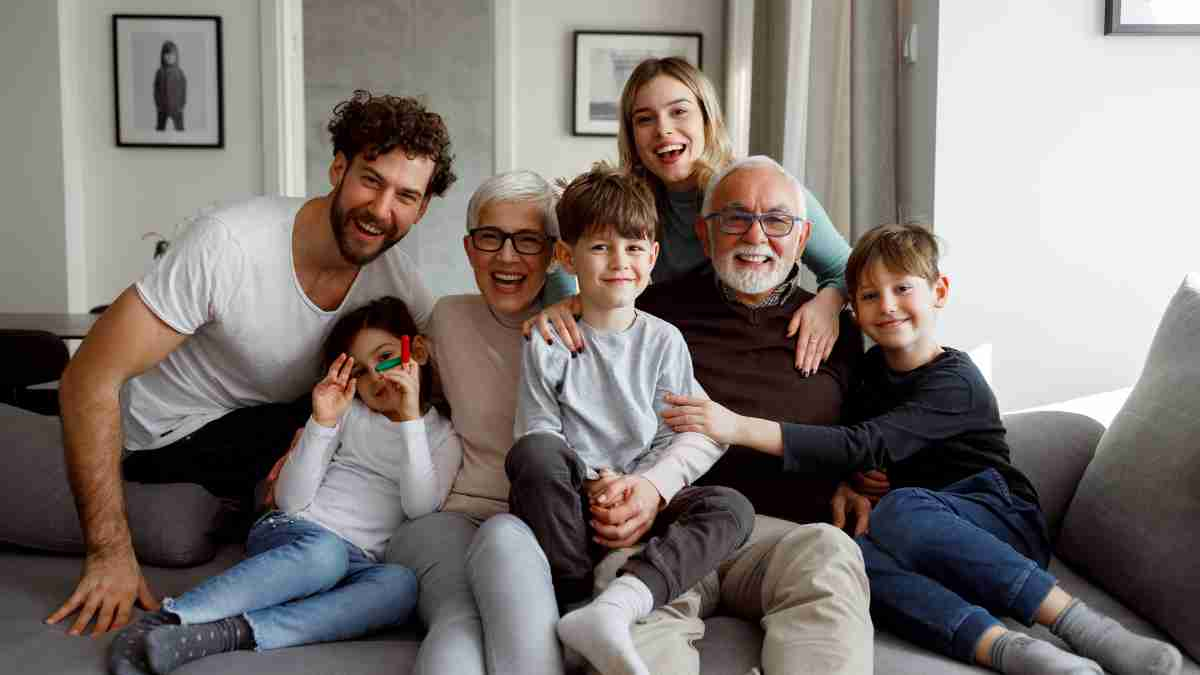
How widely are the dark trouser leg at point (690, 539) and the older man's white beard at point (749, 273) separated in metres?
0.49

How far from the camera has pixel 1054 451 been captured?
194 cm

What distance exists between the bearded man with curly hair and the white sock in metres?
0.77

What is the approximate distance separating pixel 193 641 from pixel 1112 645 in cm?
133

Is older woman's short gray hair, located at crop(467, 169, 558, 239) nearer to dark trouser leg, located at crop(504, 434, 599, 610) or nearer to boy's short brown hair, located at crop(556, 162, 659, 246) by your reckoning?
boy's short brown hair, located at crop(556, 162, 659, 246)

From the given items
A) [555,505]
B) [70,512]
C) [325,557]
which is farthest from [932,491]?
[70,512]

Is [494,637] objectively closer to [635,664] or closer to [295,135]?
[635,664]

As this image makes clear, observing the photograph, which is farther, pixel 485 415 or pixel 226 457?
pixel 226 457

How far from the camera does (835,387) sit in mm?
1961

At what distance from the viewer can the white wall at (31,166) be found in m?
4.93

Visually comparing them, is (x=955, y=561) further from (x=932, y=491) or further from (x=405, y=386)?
(x=405, y=386)

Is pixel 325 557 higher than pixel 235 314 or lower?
lower

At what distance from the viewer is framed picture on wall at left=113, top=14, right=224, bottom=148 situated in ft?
16.7

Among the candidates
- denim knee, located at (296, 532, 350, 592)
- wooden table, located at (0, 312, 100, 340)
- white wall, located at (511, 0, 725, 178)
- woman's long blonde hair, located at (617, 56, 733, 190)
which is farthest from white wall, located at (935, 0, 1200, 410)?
white wall, located at (511, 0, 725, 178)

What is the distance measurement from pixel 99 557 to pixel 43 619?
124 mm
